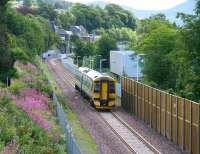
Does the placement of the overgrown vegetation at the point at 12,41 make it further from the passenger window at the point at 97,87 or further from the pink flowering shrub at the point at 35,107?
the passenger window at the point at 97,87

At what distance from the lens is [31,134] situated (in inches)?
810

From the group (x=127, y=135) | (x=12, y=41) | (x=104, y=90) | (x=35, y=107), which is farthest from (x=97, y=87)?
(x=12, y=41)

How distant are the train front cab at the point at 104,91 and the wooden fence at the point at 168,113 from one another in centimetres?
133

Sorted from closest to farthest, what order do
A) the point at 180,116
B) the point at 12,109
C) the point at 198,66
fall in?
the point at 12,109 < the point at 180,116 < the point at 198,66

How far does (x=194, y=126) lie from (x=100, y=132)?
7512 mm

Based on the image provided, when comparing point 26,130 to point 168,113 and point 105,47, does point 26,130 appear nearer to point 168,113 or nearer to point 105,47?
point 168,113

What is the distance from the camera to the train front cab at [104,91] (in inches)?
1719

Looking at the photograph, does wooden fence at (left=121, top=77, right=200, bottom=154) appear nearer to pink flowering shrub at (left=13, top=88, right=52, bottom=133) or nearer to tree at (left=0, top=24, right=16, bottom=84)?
pink flowering shrub at (left=13, top=88, right=52, bottom=133)

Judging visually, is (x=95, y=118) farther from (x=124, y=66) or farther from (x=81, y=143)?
(x=124, y=66)

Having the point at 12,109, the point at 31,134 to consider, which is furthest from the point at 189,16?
the point at 31,134

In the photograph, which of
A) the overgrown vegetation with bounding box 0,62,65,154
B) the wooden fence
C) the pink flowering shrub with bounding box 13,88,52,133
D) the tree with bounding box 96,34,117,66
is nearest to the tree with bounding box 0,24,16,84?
the pink flowering shrub with bounding box 13,88,52,133

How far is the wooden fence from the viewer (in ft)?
87.5

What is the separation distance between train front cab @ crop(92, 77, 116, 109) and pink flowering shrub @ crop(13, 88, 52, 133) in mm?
8352

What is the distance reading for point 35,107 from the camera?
29891 mm
